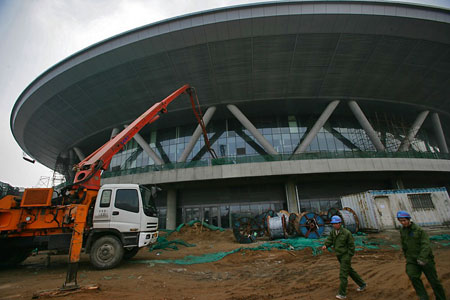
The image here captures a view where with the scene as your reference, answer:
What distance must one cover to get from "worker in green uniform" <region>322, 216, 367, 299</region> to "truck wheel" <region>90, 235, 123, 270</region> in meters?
6.33

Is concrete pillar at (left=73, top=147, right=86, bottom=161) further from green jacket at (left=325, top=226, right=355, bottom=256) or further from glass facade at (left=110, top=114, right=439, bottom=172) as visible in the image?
green jacket at (left=325, top=226, right=355, bottom=256)

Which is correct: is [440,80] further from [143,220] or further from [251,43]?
[143,220]

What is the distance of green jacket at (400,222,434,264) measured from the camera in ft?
10.3

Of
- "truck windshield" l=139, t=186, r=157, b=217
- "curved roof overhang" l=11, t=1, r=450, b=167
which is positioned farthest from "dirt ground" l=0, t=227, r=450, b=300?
"curved roof overhang" l=11, t=1, r=450, b=167

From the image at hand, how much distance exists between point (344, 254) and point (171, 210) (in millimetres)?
18037

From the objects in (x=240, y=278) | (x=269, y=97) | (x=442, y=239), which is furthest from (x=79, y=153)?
(x=442, y=239)

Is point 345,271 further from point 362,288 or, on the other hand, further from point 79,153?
point 79,153

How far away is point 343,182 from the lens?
67.2ft

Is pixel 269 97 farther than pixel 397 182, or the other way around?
pixel 269 97

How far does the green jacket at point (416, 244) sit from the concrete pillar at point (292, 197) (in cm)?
1593

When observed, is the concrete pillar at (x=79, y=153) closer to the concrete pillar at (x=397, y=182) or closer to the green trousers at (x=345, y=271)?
the green trousers at (x=345, y=271)

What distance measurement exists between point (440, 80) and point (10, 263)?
3272 cm

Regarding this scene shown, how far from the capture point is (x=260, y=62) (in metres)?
17.8

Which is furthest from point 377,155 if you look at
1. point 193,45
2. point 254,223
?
point 193,45
